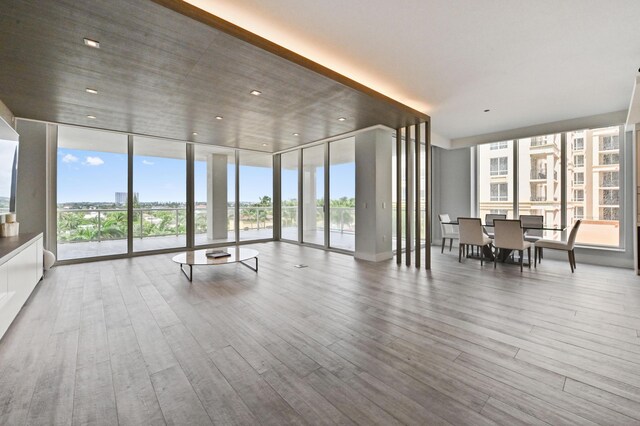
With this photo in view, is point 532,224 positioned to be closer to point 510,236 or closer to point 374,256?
point 510,236

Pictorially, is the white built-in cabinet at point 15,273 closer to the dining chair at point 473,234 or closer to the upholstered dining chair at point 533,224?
the dining chair at point 473,234

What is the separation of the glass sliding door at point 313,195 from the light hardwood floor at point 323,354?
3.51 metres

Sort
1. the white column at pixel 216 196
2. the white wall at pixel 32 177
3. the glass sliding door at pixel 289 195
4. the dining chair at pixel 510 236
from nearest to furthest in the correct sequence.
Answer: the white wall at pixel 32 177
the dining chair at pixel 510 236
the white column at pixel 216 196
the glass sliding door at pixel 289 195

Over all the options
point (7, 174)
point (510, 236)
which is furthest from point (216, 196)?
point (510, 236)

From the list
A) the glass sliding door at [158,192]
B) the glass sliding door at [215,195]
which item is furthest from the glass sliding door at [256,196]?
the glass sliding door at [158,192]

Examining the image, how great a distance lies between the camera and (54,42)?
2.51 m

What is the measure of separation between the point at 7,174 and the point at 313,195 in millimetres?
5550

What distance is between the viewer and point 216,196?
7.58m

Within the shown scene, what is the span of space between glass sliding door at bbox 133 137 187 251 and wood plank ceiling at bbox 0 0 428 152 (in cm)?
96

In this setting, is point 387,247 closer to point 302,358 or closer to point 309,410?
point 302,358

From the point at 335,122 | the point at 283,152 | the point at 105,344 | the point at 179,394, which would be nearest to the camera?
the point at 179,394

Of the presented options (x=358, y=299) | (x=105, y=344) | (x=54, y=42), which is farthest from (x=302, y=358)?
(x=54, y=42)

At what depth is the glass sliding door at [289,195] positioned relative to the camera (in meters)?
8.04

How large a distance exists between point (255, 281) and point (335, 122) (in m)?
3.14
